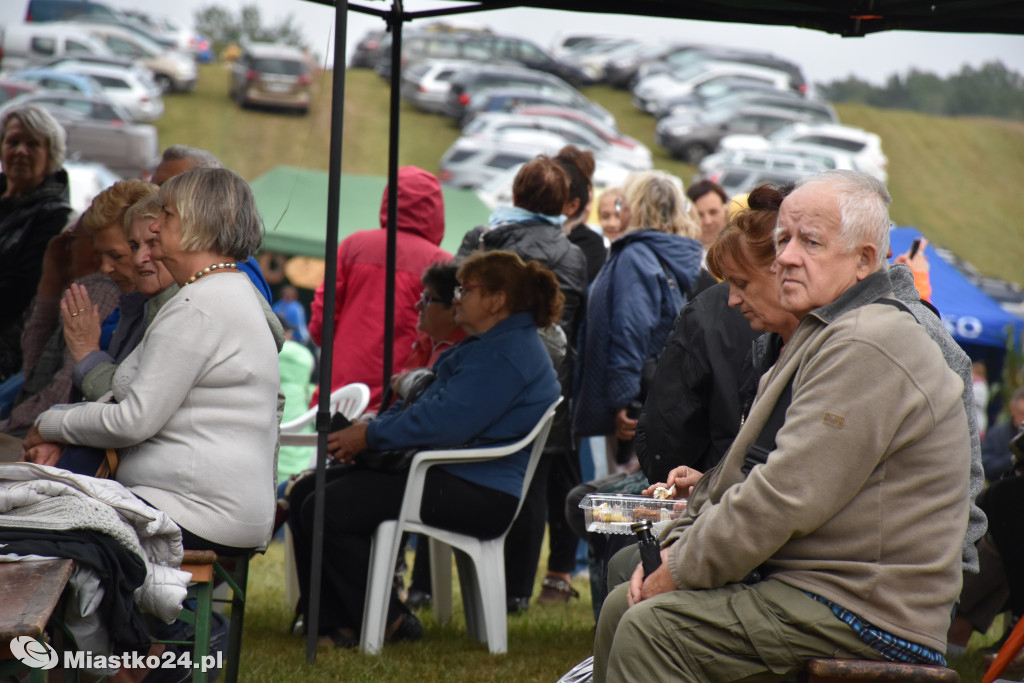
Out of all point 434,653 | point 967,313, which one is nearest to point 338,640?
point 434,653

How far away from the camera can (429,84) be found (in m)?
28.2

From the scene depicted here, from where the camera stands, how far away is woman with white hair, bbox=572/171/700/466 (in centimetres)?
461

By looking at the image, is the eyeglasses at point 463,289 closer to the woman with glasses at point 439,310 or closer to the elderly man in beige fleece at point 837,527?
the woman with glasses at point 439,310

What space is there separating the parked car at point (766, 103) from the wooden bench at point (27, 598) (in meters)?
28.1

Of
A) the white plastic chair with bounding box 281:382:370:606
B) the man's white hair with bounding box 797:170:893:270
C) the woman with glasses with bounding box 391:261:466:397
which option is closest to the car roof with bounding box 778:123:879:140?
the white plastic chair with bounding box 281:382:370:606

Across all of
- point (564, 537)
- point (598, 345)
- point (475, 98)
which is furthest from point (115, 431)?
point (475, 98)

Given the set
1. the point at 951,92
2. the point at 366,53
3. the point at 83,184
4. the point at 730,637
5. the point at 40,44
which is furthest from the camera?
the point at 951,92

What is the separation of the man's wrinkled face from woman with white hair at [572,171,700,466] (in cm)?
228

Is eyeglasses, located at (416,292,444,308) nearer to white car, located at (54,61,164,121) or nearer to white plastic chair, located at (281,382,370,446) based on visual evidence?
white plastic chair, located at (281,382,370,446)

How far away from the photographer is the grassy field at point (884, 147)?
26.0 meters

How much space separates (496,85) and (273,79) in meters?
5.49

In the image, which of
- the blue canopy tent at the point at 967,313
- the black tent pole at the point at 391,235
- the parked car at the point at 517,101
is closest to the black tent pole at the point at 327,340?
the black tent pole at the point at 391,235

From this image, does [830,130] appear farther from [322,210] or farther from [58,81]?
[322,210]

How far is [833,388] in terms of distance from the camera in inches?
82.7
